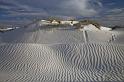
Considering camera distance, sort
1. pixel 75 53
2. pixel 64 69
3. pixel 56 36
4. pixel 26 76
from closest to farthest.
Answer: pixel 26 76
pixel 64 69
pixel 75 53
pixel 56 36

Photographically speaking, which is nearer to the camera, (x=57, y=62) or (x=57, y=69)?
(x=57, y=69)

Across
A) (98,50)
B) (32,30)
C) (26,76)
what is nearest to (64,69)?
(26,76)

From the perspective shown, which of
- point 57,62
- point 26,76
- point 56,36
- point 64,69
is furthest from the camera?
point 56,36

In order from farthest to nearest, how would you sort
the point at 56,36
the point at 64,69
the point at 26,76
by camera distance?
the point at 56,36
the point at 64,69
the point at 26,76

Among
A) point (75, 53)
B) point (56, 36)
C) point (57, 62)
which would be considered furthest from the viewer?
point (56, 36)

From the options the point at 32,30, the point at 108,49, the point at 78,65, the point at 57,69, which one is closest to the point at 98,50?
the point at 108,49

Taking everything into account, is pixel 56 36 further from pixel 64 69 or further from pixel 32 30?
pixel 64 69

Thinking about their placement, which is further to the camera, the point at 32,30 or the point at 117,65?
the point at 32,30

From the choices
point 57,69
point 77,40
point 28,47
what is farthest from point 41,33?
point 57,69

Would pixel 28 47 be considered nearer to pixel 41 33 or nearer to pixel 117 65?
pixel 117 65
